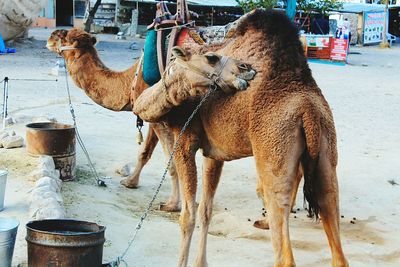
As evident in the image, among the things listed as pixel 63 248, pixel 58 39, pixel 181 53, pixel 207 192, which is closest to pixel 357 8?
pixel 58 39

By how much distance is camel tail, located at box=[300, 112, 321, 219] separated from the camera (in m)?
4.54

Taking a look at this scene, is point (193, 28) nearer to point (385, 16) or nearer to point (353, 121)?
point (353, 121)

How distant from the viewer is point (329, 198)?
15.4 feet

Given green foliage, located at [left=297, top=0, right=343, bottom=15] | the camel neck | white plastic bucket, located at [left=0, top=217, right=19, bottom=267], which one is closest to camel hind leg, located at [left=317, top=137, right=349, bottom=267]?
white plastic bucket, located at [left=0, top=217, right=19, bottom=267]

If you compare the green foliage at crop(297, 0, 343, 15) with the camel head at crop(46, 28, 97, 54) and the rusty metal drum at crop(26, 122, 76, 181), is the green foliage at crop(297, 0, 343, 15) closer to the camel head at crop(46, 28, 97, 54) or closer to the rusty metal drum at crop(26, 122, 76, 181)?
the camel head at crop(46, 28, 97, 54)

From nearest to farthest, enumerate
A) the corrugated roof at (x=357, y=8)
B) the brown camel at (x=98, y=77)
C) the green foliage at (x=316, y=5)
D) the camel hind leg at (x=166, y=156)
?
the camel hind leg at (x=166, y=156) → the brown camel at (x=98, y=77) → the green foliage at (x=316, y=5) → the corrugated roof at (x=357, y=8)

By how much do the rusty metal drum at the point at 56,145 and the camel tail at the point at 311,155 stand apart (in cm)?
403

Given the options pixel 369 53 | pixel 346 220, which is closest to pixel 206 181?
pixel 346 220

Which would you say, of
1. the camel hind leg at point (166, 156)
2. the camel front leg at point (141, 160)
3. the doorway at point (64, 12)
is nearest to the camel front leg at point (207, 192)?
the camel hind leg at point (166, 156)

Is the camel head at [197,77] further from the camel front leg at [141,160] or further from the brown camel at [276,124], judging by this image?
the camel front leg at [141,160]

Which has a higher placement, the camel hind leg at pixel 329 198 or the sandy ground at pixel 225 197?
the camel hind leg at pixel 329 198

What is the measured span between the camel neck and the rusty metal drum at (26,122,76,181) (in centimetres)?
59

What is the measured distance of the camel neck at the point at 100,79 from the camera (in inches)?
306

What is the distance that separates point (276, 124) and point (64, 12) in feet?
146
